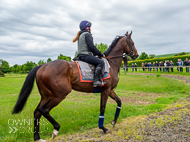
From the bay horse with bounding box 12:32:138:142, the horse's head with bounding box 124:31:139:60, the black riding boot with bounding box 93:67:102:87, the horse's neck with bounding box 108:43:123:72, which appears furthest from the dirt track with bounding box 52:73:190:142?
the horse's head with bounding box 124:31:139:60

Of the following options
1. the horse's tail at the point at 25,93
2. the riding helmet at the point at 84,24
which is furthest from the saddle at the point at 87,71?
the horse's tail at the point at 25,93

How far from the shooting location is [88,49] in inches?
198

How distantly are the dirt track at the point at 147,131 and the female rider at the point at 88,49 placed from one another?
5.19 feet

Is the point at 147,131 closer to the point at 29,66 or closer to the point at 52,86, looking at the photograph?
the point at 52,86

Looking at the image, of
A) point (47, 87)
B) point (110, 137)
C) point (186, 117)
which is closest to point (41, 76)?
point (47, 87)

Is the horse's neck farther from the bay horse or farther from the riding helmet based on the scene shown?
the riding helmet

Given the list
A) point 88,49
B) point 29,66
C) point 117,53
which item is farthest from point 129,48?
point 29,66

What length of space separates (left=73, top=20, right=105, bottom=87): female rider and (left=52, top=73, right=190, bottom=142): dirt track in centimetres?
158

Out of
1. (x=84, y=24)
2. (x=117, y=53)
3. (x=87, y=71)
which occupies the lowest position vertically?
(x=87, y=71)

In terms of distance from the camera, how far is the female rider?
4.82m

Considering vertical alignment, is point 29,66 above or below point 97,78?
above

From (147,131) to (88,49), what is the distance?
321cm

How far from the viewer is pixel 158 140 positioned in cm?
407

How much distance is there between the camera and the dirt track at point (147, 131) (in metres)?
4.22
